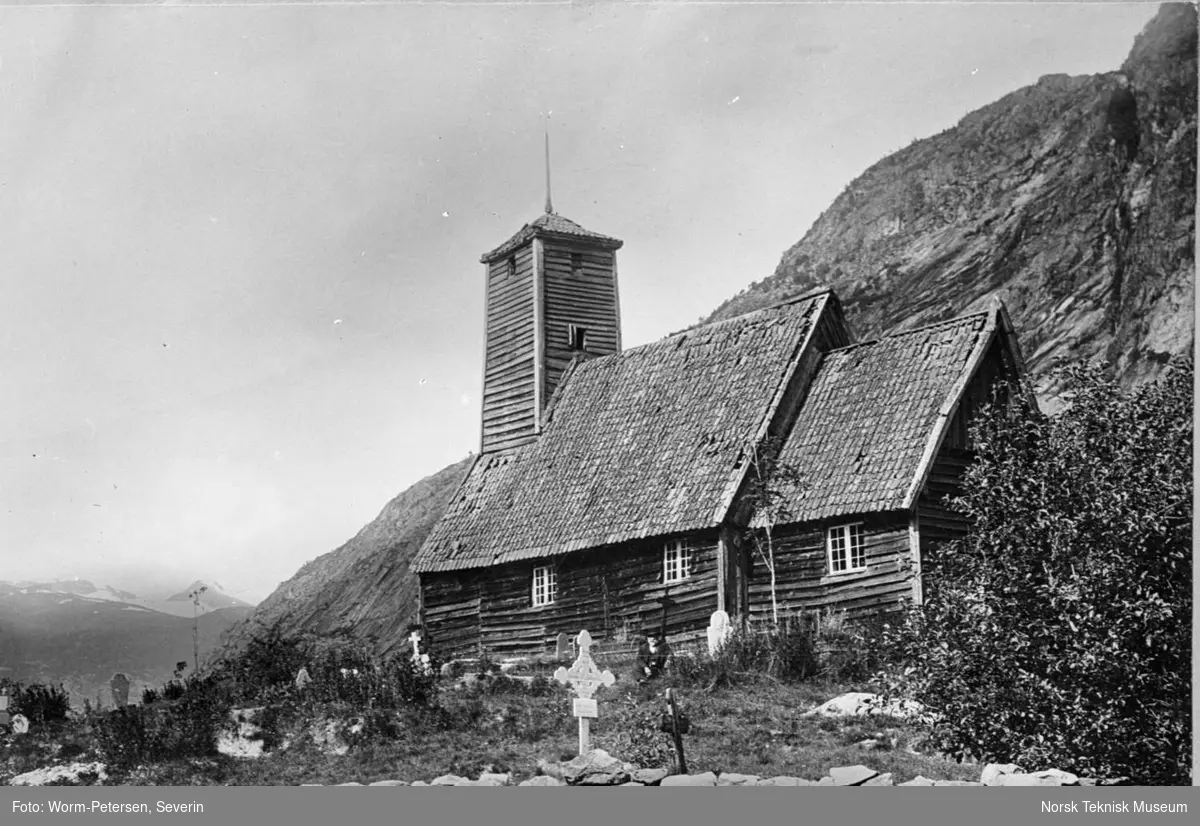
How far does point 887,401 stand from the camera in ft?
53.4

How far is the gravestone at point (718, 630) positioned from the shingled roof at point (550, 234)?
4.05 meters

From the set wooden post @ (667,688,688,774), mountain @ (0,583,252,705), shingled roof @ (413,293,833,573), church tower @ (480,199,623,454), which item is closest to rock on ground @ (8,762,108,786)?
mountain @ (0,583,252,705)

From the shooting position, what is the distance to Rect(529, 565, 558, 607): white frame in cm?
1686

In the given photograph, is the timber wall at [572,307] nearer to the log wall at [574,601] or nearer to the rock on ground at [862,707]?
the log wall at [574,601]

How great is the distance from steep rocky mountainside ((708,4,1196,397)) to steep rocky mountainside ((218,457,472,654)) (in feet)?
14.0

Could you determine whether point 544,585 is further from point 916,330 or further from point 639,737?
point 916,330

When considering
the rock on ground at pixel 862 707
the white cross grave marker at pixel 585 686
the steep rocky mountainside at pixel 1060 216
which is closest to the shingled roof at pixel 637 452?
the steep rocky mountainside at pixel 1060 216

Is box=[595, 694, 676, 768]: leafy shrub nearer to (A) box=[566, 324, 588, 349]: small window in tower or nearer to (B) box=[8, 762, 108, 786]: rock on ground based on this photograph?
(B) box=[8, 762, 108, 786]: rock on ground

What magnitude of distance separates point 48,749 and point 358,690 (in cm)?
285

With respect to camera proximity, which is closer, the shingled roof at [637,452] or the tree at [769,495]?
the tree at [769,495]

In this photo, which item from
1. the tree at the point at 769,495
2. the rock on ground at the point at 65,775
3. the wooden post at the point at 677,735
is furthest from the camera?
the tree at the point at 769,495

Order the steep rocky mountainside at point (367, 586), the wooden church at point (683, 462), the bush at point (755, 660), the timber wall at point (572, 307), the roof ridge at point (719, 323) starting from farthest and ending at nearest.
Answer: the timber wall at point (572, 307) < the roof ridge at point (719, 323) < the steep rocky mountainside at point (367, 586) < the wooden church at point (683, 462) < the bush at point (755, 660)

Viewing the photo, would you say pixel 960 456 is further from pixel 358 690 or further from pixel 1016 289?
pixel 358 690

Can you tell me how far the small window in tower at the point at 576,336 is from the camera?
789 inches
